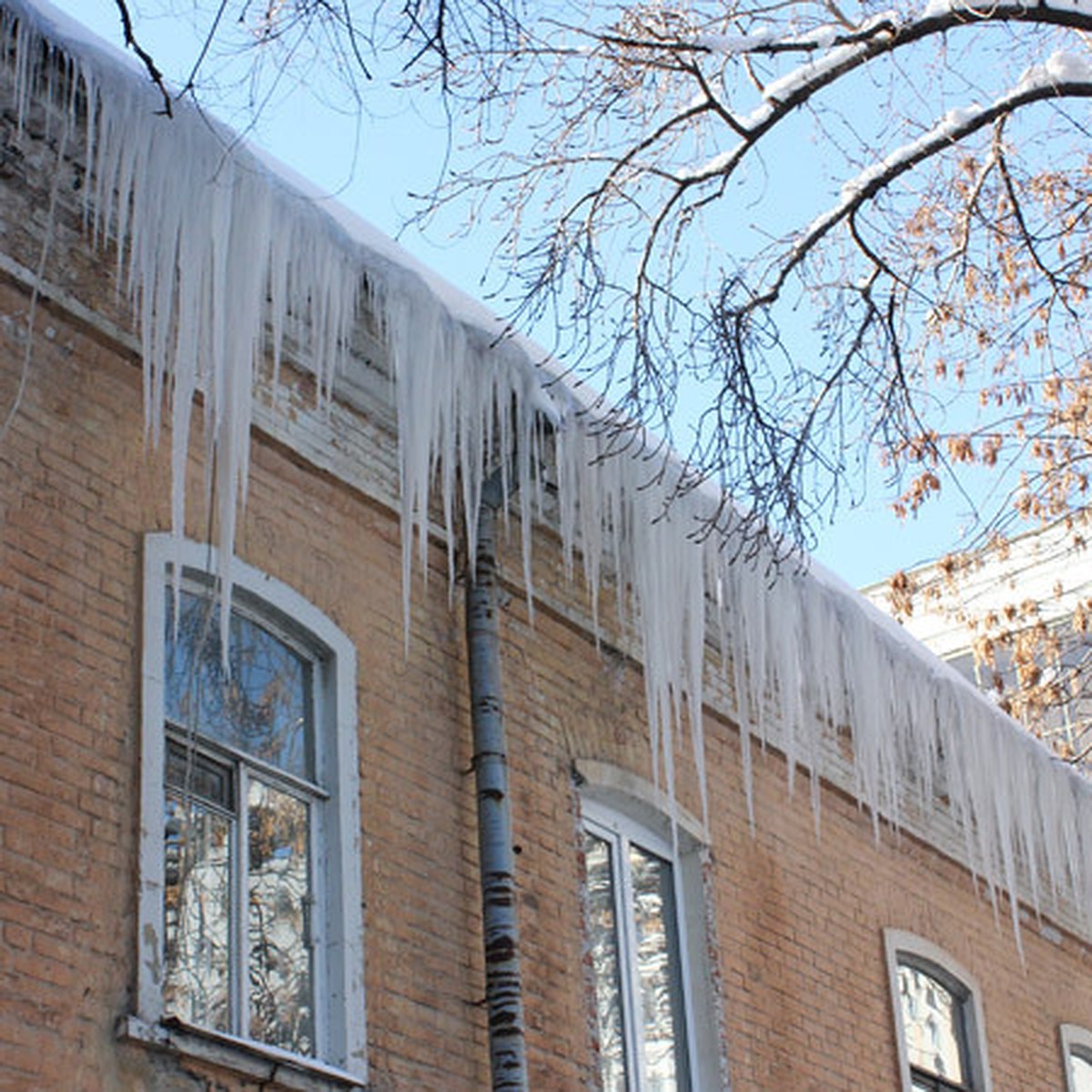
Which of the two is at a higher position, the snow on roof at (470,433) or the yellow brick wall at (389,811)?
the snow on roof at (470,433)

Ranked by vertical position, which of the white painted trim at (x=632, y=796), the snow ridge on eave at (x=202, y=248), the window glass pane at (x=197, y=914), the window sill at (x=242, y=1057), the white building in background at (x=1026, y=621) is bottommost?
the window sill at (x=242, y=1057)

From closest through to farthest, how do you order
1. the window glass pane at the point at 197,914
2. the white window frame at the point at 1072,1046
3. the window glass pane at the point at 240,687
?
the window glass pane at the point at 197,914
the window glass pane at the point at 240,687
the white window frame at the point at 1072,1046

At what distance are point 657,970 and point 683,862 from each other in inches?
21.3

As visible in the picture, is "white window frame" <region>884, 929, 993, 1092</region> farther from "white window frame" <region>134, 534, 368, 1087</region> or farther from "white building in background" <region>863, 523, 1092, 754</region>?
"white window frame" <region>134, 534, 368, 1087</region>

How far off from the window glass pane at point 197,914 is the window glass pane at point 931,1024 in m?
4.60

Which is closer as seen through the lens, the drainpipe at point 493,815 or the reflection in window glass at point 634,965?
the drainpipe at point 493,815

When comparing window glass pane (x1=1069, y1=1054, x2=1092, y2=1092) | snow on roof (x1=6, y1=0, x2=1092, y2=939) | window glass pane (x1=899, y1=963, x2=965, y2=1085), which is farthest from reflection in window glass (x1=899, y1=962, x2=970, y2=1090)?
window glass pane (x1=1069, y1=1054, x2=1092, y2=1092)

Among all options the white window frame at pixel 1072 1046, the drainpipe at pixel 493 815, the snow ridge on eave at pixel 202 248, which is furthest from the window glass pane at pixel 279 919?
the white window frame at pixel 1072 1046

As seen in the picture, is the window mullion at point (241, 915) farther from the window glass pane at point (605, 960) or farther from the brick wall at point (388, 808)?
the window glass pane at point (605, 960)

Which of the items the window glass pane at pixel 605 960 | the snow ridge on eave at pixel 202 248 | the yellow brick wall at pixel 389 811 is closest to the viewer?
the yellow brick wall at pixel 389 811

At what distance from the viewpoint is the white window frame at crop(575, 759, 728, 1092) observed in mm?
8617

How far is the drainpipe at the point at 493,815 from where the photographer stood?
730 cm

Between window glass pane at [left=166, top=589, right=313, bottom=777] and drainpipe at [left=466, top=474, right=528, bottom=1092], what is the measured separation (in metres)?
0.70

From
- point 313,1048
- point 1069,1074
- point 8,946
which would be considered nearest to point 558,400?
point 313,1048
